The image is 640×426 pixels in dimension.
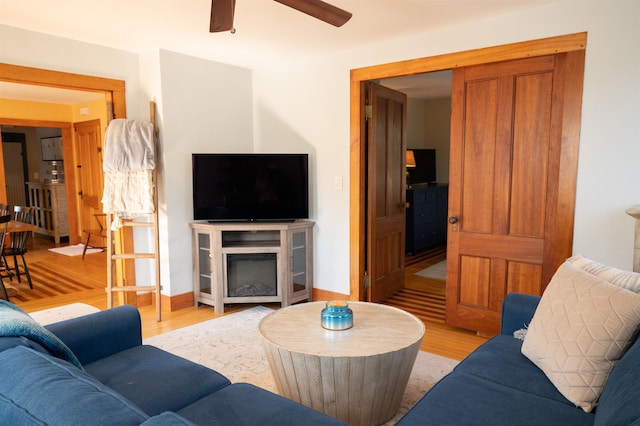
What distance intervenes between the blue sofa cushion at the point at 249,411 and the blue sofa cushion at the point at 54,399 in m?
0.63

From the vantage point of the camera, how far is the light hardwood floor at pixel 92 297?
3.44m

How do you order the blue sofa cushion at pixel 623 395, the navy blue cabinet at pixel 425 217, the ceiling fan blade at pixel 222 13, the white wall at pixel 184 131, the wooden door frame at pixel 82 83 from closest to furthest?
the blue sofa cushion at pixel 623 395 < the ceiling fan blade at pixel 222 13 < the wooden door frame at pixel 82 83 < the white wall at pixel 184 131 < the navy blue cabinet at pixel 425 217

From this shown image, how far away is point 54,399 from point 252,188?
3454 millimetres

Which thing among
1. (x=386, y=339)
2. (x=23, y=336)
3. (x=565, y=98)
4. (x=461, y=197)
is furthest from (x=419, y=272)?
(x=23, y=336)

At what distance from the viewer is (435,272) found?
220 inches

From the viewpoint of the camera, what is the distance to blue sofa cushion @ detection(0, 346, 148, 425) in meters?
0.84

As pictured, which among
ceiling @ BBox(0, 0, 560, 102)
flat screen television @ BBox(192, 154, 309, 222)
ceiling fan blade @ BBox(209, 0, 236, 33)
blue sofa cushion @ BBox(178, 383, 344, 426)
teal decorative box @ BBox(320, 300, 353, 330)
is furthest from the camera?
flat screen television @ BBox(192, 154, 309, 222)

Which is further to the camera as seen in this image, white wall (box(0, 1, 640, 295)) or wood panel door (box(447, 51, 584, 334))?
wood panel door (box(447, 51, 584, 334))

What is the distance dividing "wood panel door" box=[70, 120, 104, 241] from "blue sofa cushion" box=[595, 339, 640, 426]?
7.17 m

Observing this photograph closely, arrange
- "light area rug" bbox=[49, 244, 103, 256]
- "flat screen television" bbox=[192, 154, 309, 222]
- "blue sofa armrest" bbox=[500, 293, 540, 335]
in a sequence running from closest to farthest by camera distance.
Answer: "blue sofa armrest" bbox=[500, 293, 540, 335] < "flat screen television" bbox=[192, 154, 309, 222] < "light area rug" bbox=[49, 244, 103, 256]

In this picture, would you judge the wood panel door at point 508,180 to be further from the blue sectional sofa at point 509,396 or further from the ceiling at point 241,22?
the blue sectional sofa at point 509,396

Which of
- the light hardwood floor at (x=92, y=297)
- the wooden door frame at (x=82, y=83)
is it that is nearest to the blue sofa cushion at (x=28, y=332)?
the light hardwood floor at (x=92, y=297)

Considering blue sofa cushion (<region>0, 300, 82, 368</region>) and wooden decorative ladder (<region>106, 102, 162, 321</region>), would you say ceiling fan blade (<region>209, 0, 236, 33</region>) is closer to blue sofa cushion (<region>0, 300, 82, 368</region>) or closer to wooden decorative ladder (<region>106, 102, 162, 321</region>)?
blue sofa cushion (<region>0, 300, 82, 368</region>)

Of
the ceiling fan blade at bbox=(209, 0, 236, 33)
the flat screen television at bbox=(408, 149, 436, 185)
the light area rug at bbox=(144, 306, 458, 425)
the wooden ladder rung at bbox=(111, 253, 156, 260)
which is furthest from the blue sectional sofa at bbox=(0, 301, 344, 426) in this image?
the flat screen television at bbox=(408, 149, 436, 185)
